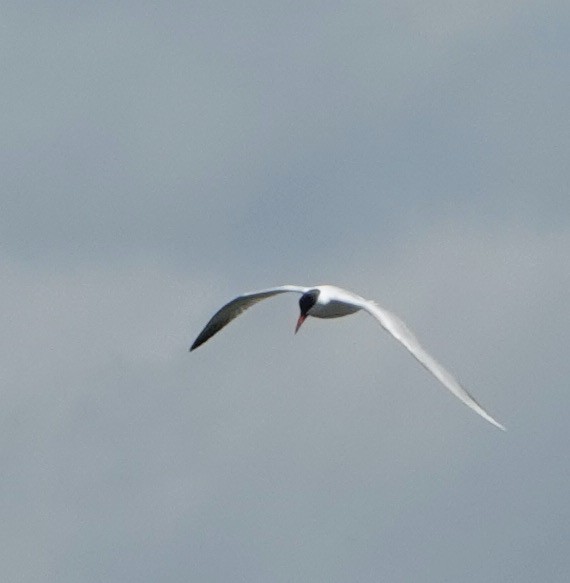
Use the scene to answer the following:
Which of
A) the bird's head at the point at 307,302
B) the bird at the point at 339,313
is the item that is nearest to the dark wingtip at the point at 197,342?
the bird at the point at 339,313

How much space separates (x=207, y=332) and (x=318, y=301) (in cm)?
606

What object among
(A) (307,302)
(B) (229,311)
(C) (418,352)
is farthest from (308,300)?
(C) (418,352)

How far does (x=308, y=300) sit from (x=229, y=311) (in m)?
5.07

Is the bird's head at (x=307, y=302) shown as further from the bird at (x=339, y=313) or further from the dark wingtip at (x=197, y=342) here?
the dark wingtip at (x=197, y=342)

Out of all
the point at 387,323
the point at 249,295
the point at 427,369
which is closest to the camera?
the point at 427,369

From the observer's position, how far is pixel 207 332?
53.4 meters

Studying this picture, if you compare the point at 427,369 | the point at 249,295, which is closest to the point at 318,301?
the point at 249,295

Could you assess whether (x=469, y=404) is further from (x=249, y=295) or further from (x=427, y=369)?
(x=249, y=295)

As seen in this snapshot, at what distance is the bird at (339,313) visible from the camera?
39.9 metres

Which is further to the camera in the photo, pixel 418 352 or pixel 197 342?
pixel 197 342

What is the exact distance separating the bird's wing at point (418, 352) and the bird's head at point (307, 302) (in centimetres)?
171

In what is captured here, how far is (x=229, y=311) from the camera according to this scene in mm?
53031

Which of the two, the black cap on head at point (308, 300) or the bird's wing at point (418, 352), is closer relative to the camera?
the bird's wing at point (418, 352)

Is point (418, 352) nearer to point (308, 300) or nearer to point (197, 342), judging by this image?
point (308, 300)
